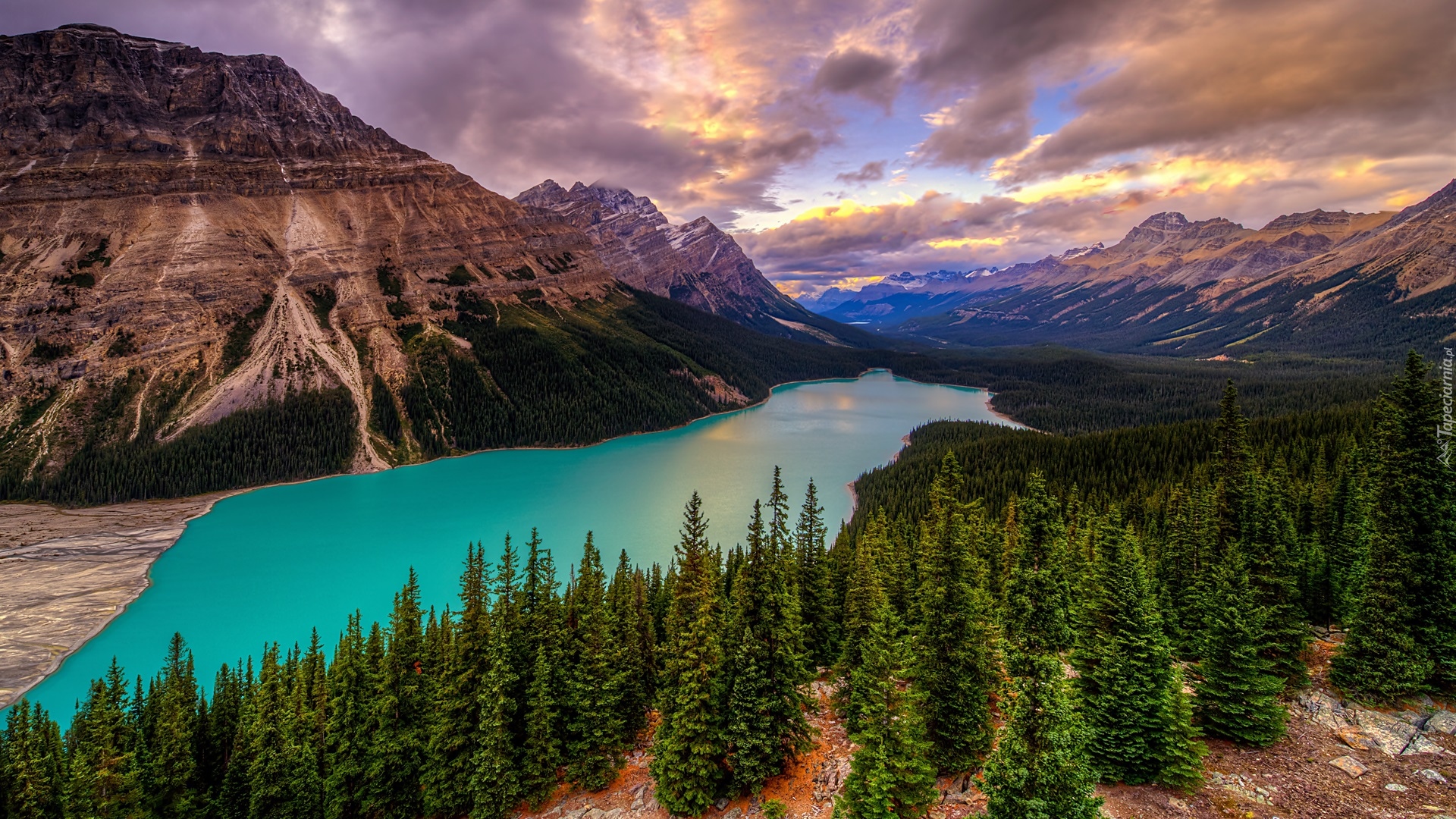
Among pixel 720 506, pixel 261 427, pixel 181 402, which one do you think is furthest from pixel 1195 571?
pixel 181 402

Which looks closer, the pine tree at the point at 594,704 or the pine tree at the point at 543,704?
the pine tree at the point at 543,704

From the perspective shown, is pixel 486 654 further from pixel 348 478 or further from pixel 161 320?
pixel 161 320

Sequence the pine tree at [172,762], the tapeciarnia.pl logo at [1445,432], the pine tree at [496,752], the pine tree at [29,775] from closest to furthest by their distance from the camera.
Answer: the tapeciarnia.pl logo at [1445,432] < the pine tree at [29,775] < the pine tree at [496,752] < the pine tree at [172,762]

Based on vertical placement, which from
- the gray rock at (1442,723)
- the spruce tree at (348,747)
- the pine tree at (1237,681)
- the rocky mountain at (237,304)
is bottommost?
the spruce tree at (348,747)

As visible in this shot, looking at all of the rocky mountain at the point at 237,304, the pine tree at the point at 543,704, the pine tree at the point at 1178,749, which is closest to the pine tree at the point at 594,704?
the pine tree at the point at 543,704

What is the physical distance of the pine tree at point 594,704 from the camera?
27.3 meters

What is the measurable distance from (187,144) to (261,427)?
95.9 metres

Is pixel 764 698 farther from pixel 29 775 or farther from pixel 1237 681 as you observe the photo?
pixel 29 775

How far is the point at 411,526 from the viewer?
7938 centimetres

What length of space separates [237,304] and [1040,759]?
172 m

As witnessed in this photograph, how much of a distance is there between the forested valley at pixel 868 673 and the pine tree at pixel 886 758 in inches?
3.5

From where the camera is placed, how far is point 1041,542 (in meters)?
38.0

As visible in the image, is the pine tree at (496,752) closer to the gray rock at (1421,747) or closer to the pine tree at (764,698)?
the pine tree at (764,698)

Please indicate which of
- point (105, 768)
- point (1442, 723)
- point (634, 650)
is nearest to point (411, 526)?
point (105, 768)
